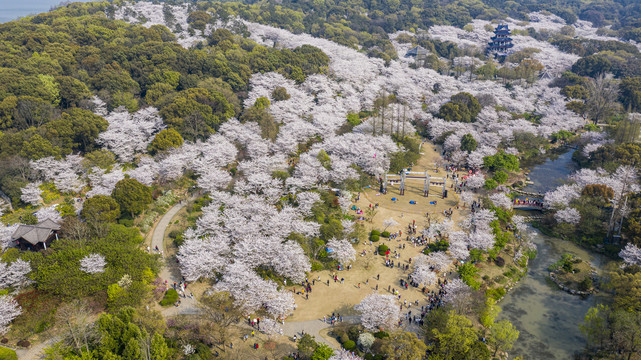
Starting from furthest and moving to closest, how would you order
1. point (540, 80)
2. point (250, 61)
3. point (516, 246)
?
1. point (540, 80)
2. point (250, 61)
3. point (516, 246)

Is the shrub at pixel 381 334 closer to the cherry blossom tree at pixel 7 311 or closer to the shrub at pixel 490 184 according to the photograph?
the cherry blossom tree at pixel 7 311

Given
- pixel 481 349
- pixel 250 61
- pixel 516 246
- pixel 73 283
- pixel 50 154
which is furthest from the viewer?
pixel 250 61

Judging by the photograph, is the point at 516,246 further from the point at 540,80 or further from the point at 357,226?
the point at 540,80

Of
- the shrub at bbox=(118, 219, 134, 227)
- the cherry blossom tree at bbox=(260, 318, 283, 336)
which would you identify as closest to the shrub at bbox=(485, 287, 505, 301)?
the cherry blossom tree at bbox=(260, 318, 283, 336)

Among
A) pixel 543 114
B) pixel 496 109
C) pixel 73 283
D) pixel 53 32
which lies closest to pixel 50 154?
pixel 73 283

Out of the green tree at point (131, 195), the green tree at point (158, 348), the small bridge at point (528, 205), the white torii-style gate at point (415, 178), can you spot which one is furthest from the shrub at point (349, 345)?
the small bridge at point (528, 205)

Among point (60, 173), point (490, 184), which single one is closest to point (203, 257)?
point (60, 173)

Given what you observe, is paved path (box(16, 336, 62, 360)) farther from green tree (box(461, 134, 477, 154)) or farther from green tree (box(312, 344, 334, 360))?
green tree (box(461, 134, 477, 154))
